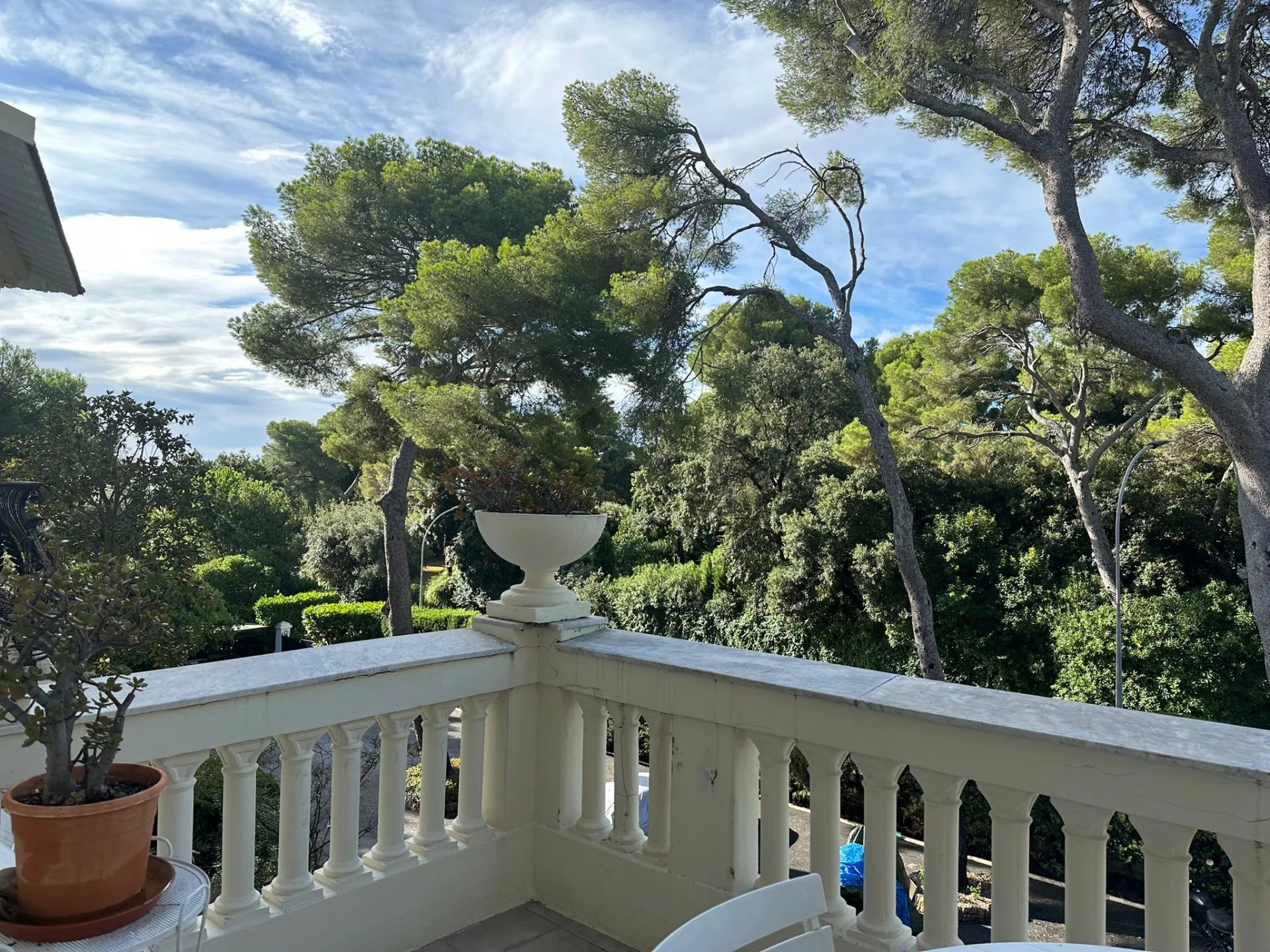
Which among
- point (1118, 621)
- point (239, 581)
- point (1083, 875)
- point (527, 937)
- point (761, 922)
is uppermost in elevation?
point (761, 922)

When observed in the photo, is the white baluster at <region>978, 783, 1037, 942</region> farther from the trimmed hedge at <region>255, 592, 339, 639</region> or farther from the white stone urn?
the trimmed hedge at <region>255, 592, 339, 639</region>

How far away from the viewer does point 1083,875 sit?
1248 mm

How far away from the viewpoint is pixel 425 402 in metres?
9.72

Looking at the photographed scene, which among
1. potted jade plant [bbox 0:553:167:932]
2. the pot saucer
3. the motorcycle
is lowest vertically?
the motorcycle

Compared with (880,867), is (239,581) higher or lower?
lower

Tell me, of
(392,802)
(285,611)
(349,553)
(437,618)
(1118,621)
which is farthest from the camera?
(349,553)

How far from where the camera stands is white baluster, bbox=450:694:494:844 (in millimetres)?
1947

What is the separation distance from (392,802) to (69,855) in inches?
35.9

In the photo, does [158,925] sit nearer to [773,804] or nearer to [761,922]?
[761,922]

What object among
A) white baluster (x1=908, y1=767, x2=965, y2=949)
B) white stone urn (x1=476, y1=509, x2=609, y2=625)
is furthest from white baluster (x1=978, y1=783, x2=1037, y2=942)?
white stone urn (x1=476, y1=509, x2=609, y2=625)

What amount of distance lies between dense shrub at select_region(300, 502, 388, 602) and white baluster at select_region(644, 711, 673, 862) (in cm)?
1736

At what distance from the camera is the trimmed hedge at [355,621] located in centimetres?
1425

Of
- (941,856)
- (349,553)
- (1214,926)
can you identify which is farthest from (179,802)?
(349,553)

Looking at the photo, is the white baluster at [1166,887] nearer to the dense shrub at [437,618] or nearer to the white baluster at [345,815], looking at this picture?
the white baluster at [345,815]
